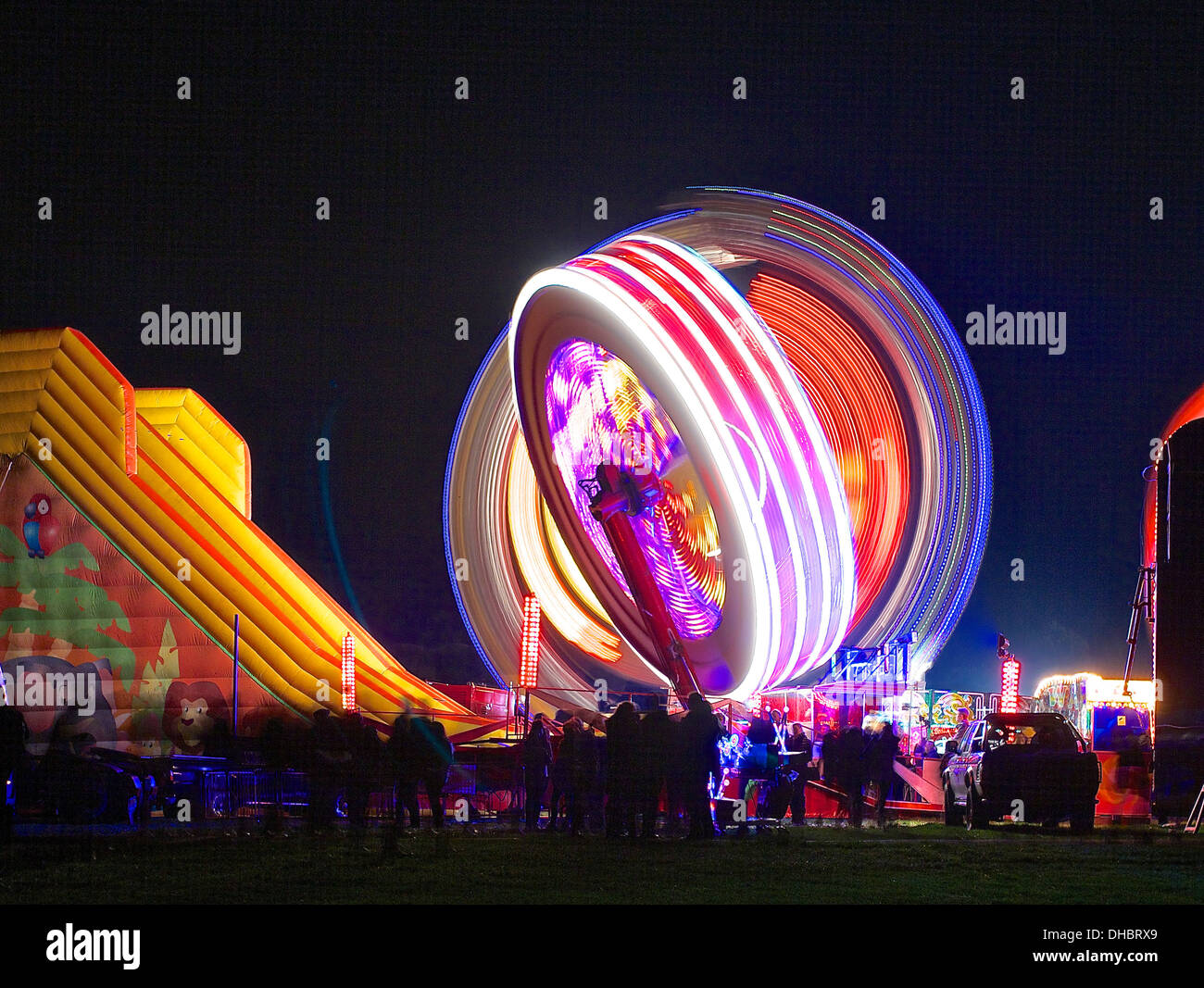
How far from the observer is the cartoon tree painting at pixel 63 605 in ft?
89.1

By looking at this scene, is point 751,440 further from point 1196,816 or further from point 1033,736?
point 1196,816

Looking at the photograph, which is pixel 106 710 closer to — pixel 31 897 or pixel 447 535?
pixel 447 535

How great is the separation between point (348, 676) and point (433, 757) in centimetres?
1385

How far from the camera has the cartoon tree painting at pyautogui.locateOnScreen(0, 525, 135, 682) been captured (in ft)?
89.1

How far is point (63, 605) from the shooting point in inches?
1077

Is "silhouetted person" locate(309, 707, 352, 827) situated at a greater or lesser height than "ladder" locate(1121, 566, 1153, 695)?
lesser

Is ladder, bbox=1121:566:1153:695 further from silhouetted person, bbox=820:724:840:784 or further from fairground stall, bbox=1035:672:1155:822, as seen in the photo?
silhouetted person, bbox=820:724:840:784

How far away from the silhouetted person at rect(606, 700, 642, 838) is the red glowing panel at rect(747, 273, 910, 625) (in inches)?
256

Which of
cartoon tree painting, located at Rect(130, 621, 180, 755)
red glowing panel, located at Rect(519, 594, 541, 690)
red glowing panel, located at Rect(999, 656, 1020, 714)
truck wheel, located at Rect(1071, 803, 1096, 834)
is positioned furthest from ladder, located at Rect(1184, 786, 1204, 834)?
cartoon tree painting, located at Rect(130, 621, 180, 755)

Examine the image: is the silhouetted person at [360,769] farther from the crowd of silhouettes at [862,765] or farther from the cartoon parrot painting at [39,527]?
the cartoon parrot painting at [39,527]

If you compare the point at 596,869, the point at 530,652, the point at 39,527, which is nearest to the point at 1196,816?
the point at 596,869
